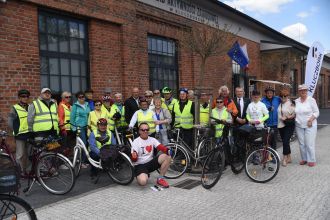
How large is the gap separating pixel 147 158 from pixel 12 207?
287 centimetres

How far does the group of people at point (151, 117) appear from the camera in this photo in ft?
19.9

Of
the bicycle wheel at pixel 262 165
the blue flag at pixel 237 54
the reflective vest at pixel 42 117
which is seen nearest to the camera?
the bicycle wheel at pixel 262 165

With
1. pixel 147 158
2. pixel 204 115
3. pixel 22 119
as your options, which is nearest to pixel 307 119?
pixel 204 115

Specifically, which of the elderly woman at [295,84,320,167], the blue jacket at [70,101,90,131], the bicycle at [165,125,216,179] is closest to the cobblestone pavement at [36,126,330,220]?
the bicycle at [165,125,216,179]

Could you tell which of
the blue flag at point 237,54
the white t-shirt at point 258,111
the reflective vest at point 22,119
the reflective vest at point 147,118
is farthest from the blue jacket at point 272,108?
the reflective vest at point 22,119

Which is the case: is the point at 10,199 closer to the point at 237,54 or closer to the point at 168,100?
the point at 168,100

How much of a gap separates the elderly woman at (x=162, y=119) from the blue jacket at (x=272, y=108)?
2.24m

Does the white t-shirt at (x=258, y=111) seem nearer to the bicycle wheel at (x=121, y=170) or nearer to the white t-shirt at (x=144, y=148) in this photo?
the white t-shirt at (x=144, y=148)

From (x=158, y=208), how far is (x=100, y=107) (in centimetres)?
289

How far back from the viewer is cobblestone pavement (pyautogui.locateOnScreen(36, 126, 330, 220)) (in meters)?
4.42

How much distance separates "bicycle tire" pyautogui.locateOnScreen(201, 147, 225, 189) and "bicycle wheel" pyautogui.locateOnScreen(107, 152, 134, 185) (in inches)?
50.5

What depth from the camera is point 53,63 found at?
796 centimetres

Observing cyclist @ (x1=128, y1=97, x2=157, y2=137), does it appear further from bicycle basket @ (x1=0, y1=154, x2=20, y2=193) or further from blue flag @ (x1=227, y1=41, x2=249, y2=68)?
blue flag @ (x1=227, y1=41, x2=249, y2=68)

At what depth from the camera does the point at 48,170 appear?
215 inches
